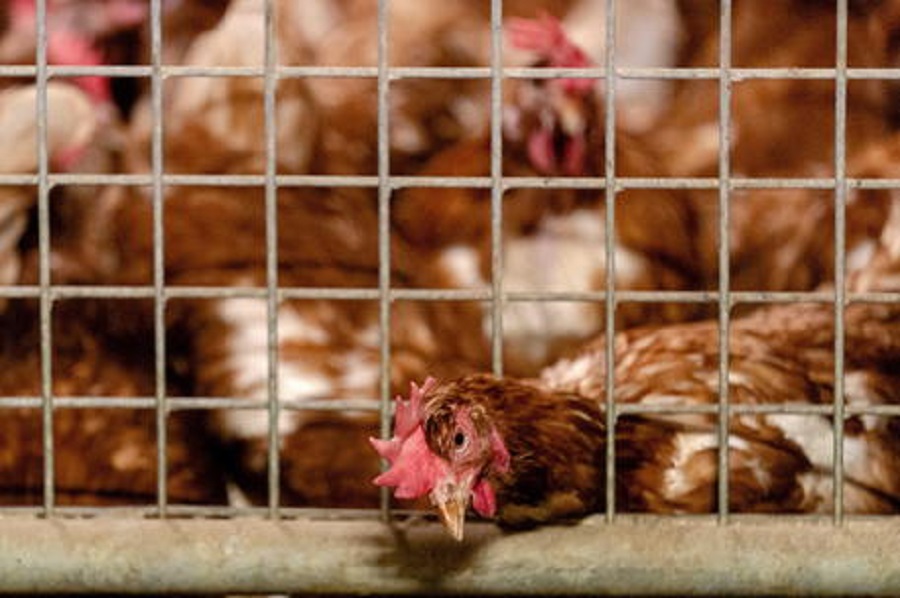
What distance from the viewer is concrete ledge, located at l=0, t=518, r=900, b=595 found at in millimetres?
1374

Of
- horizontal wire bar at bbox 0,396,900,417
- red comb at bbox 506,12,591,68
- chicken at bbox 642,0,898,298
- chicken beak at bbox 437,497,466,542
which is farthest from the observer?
red comb at bbox 506,12,591,68

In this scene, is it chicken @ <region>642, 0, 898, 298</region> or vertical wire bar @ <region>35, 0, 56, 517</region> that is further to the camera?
chicken @ <region>642, 0, 898, 298</region>

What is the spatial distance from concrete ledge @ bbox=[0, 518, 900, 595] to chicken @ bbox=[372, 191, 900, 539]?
51mm

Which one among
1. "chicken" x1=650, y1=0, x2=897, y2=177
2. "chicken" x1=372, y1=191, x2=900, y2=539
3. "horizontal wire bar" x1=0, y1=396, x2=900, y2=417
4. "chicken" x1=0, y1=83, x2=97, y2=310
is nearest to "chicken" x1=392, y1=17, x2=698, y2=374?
"chicken" x1=650, y1=0, x2=897, y2=177

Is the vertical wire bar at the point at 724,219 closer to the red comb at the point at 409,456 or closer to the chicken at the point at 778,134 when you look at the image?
the red comb at the point at 409,456

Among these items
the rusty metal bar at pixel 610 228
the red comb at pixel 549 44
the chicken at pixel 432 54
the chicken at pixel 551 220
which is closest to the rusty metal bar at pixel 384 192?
the rusty metal bar at pixel 610 228

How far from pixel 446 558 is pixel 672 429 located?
0.38 meters

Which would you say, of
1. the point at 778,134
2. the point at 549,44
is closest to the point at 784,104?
the point at 778,134

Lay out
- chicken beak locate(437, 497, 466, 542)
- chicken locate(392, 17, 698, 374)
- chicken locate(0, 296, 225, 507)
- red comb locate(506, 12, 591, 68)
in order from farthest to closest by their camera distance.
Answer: red comb locate(506, 12, 591, 68) → chicken locate(392, 17, 698, 374) → chicken locate(0, 296, 225, 507) → chicken beak locate(437, 497, 466, 542)

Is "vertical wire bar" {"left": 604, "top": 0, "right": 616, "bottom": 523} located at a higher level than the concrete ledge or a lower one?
higher

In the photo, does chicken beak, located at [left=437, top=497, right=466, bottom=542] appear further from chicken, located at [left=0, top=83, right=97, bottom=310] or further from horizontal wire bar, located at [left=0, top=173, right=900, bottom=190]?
chicken, located at [left=0, top=83, right=97, bottom=310]

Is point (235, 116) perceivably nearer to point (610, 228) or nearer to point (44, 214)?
point (44, 214)

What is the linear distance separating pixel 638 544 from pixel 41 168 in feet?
1.96

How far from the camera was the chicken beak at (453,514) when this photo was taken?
4.36 ft
